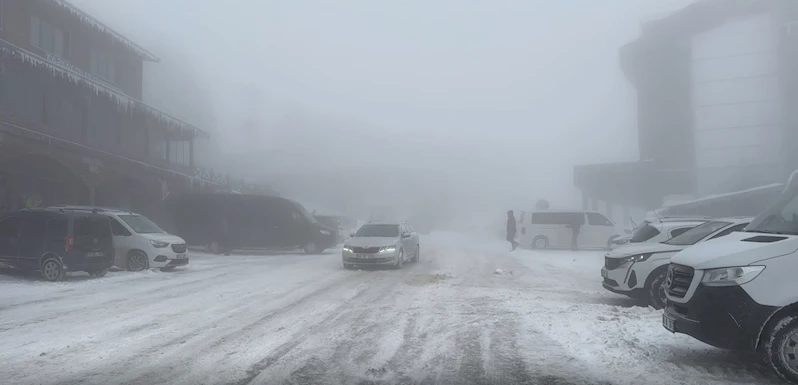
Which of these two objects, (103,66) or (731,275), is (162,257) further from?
(103,66)

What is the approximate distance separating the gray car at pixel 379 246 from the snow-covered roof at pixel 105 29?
54.2 feet

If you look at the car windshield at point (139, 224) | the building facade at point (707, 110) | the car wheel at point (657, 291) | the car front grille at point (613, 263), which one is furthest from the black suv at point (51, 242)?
the building facade at point (707, 110)

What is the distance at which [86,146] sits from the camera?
24.0 m

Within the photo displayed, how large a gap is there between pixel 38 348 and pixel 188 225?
19.9 m

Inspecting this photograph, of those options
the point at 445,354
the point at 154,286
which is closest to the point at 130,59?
the point at 154,286

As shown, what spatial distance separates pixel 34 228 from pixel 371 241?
8174mm

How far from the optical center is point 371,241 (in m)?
→ 16.9

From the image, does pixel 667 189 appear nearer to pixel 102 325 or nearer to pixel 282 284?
pixel 282 284

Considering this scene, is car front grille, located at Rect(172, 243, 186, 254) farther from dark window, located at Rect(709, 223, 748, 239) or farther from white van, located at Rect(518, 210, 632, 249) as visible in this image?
white van, located at Rect(518, 210, 632, 249)

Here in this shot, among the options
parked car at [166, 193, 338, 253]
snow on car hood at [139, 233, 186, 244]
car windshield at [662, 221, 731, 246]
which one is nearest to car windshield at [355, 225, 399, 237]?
snow on car hood at [139, 233, 186, 244]

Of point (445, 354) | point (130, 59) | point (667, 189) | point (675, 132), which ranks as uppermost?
point (130, 59)

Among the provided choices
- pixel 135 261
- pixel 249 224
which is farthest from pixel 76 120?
pixel 135 261

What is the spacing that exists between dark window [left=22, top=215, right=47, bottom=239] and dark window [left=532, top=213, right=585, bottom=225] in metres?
20.1

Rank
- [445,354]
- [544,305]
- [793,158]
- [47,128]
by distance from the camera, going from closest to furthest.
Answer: [445,354] → [544,305] → [47,128] → [793,158]
